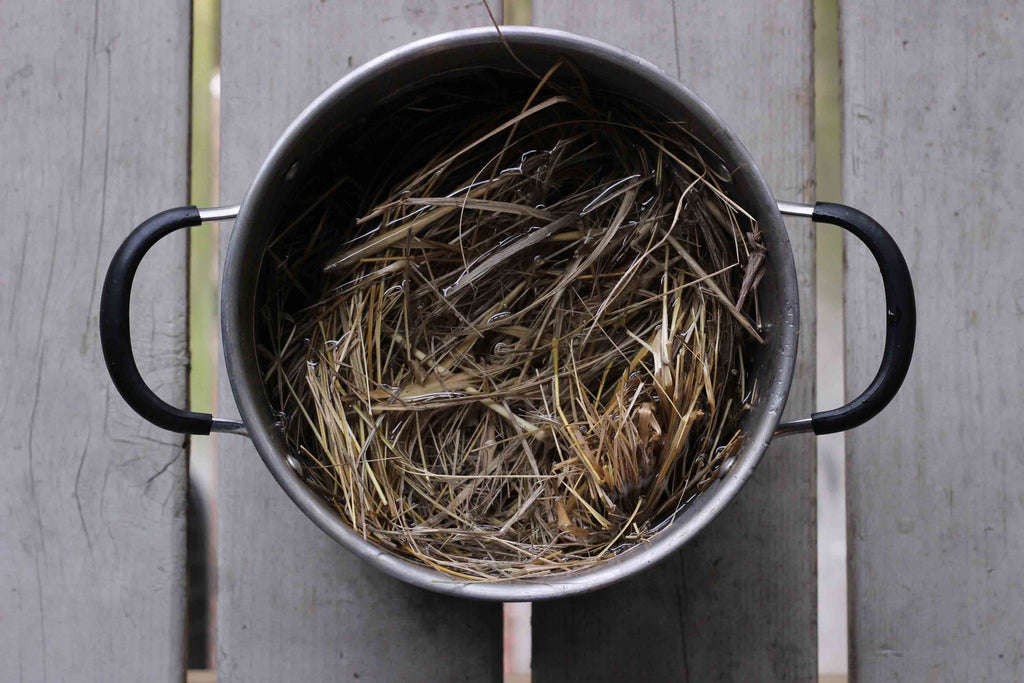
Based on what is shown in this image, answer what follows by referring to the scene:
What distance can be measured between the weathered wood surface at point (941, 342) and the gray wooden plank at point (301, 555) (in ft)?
0.80

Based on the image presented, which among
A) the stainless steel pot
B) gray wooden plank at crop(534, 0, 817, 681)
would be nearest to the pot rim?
the stainless steel pot

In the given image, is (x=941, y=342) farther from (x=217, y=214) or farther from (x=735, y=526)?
(x=217, y=214)

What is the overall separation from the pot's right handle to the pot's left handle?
29cm

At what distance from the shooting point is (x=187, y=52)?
0.49 meters

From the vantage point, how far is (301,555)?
477 mm

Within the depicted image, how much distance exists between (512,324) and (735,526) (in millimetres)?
186

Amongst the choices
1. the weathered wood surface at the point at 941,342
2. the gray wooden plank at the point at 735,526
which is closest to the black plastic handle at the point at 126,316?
the gray wooden plank at the point at 735,526

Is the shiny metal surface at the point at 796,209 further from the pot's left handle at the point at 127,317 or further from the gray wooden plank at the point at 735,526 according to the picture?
the pot's left handle at the point at 127,317

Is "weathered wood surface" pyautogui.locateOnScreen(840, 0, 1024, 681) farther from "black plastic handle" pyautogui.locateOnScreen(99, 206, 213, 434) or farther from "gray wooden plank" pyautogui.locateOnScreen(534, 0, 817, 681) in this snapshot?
"black plastic handle" pyautogui.locateOnScreen(99, 206, 213, 434)

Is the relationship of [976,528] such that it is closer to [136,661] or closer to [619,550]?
[619,550]

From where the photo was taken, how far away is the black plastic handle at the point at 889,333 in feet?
1.23

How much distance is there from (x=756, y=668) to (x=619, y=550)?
145mm

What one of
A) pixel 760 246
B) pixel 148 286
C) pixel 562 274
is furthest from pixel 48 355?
pixel 760 246

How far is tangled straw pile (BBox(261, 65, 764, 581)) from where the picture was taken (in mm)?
425
